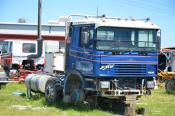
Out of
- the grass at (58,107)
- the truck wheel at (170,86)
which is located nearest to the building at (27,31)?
the truck wheel at (170,86)

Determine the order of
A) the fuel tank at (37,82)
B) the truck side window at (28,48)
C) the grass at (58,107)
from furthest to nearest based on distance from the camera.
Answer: the truck side window at (28,48) < the fuel tank at (37,82) < the grass at (58,107)

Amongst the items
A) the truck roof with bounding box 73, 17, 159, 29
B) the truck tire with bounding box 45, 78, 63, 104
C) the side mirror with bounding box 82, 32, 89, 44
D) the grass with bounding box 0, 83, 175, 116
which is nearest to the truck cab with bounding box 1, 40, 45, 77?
the grass with bounding box 0, 83, 175, 116

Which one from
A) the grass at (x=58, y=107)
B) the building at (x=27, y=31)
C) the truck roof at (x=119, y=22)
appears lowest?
the grass at (x=58, y=107)

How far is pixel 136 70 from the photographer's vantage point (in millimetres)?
16703

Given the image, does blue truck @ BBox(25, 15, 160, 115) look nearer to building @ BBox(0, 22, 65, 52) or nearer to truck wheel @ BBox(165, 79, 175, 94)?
truck wheel @ BBox(165, 79, 175, 94)

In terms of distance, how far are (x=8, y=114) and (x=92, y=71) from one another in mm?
2990

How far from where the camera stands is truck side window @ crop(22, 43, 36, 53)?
31056 mm

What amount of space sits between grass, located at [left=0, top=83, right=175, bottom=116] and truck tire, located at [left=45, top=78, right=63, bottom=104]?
9.9 inches

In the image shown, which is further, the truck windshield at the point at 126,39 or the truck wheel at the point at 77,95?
the truck wheel at the point at 77,95

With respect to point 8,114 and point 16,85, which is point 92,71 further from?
point 16,85

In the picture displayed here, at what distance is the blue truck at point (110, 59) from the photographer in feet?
53.1

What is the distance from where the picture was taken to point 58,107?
58.6 ft

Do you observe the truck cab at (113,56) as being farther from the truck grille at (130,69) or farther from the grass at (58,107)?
the grass at (58,107)

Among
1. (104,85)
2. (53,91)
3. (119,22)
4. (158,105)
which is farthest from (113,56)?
(158,105)
